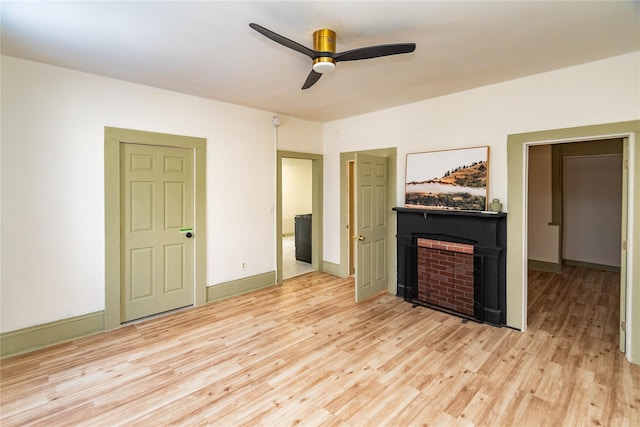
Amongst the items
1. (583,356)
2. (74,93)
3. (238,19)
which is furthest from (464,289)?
(74,93)

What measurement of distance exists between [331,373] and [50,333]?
9.16 feet

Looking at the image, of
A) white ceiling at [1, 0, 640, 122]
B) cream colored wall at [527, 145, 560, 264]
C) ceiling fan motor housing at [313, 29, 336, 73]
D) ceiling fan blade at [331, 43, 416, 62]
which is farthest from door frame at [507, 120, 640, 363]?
cream colored wall at [527, 145, 560, 264]

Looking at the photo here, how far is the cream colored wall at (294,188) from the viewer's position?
388 inches

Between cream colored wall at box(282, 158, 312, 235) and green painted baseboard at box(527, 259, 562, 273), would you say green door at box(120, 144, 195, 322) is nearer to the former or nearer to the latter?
cream colored wall at box(282, 158, 312, 235)

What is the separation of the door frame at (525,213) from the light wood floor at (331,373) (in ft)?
0.89

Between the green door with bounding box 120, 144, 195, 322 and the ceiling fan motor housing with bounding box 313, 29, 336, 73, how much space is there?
2371 mm

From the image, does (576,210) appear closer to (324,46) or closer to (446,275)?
(446,275)

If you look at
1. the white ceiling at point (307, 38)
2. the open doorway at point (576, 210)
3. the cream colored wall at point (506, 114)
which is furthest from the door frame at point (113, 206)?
the open doorway at point (576, 210)

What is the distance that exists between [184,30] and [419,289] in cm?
384

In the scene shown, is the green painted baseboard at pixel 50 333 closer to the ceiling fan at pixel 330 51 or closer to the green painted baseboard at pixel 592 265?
the ceiling fan at pixel 330 51

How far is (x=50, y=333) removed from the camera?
3.05 meters

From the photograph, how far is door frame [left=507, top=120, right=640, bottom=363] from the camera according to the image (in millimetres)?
2730

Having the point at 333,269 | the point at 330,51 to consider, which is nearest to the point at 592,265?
the point at 333,269

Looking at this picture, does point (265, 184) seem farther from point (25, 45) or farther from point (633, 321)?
point (633, 321)
